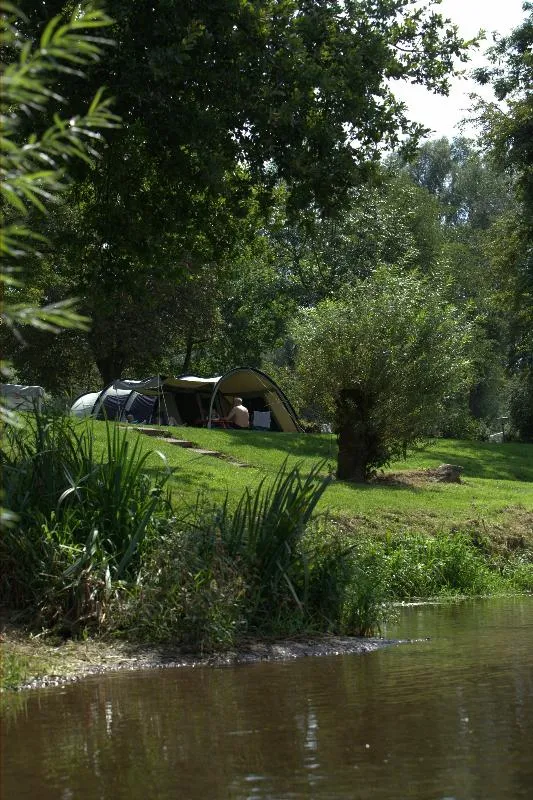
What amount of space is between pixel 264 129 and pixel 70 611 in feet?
29.5

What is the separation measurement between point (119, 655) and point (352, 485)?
1309 cm

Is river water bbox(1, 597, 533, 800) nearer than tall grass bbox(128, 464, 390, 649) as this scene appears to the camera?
Yes

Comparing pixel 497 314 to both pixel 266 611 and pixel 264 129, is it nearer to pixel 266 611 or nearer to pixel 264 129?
pixel 264 129

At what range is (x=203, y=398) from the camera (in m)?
39.2

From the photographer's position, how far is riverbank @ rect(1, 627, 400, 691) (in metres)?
8.77

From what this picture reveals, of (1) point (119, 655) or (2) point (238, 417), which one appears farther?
(2) point (238, 417)

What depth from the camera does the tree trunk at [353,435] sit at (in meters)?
23.3

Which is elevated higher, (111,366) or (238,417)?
(111,366)

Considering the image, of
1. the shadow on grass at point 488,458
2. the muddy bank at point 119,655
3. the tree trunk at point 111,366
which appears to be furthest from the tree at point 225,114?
the tree trunk at point 111,366

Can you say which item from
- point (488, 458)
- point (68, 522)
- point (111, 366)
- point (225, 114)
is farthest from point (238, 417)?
point (68, 522)

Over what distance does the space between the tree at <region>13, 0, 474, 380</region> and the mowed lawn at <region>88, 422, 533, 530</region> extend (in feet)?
11.8

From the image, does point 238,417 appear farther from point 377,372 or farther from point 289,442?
point 377,372

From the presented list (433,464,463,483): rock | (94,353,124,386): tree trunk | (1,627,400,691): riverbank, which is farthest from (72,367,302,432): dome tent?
(1,627,400,691): riverbank

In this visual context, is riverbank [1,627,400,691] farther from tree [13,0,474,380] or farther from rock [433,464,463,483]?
rock [433,464,463,483]
